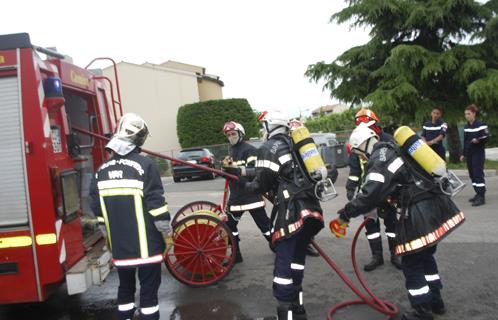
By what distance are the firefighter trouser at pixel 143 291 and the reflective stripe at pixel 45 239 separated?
2.11 feet

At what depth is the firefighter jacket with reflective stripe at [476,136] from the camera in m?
7.88

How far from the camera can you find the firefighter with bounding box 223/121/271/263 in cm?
552

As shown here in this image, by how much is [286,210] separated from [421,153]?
3.99 ft

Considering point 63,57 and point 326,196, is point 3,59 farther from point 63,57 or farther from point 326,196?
point 326,196

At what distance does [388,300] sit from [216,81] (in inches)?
1532

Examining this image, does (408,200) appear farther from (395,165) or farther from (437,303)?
(437,303)

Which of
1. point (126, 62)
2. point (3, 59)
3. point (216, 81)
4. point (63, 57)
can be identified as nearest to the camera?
point (3, 59)

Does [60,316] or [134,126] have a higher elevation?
[134,126]

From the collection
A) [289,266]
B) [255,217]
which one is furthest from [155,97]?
[289,266]

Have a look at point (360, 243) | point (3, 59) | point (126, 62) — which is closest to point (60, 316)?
point (3, 59)

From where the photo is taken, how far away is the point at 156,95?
112 feet

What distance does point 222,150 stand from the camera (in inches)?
1034

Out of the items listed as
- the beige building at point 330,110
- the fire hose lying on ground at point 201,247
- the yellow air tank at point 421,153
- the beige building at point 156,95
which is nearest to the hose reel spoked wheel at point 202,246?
the fire hose lying on ground at point 201,247

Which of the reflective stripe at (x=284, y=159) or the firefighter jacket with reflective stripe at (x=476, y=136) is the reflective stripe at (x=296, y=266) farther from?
the firefighter jacket with reflective stripe at (x=476, y=136)
